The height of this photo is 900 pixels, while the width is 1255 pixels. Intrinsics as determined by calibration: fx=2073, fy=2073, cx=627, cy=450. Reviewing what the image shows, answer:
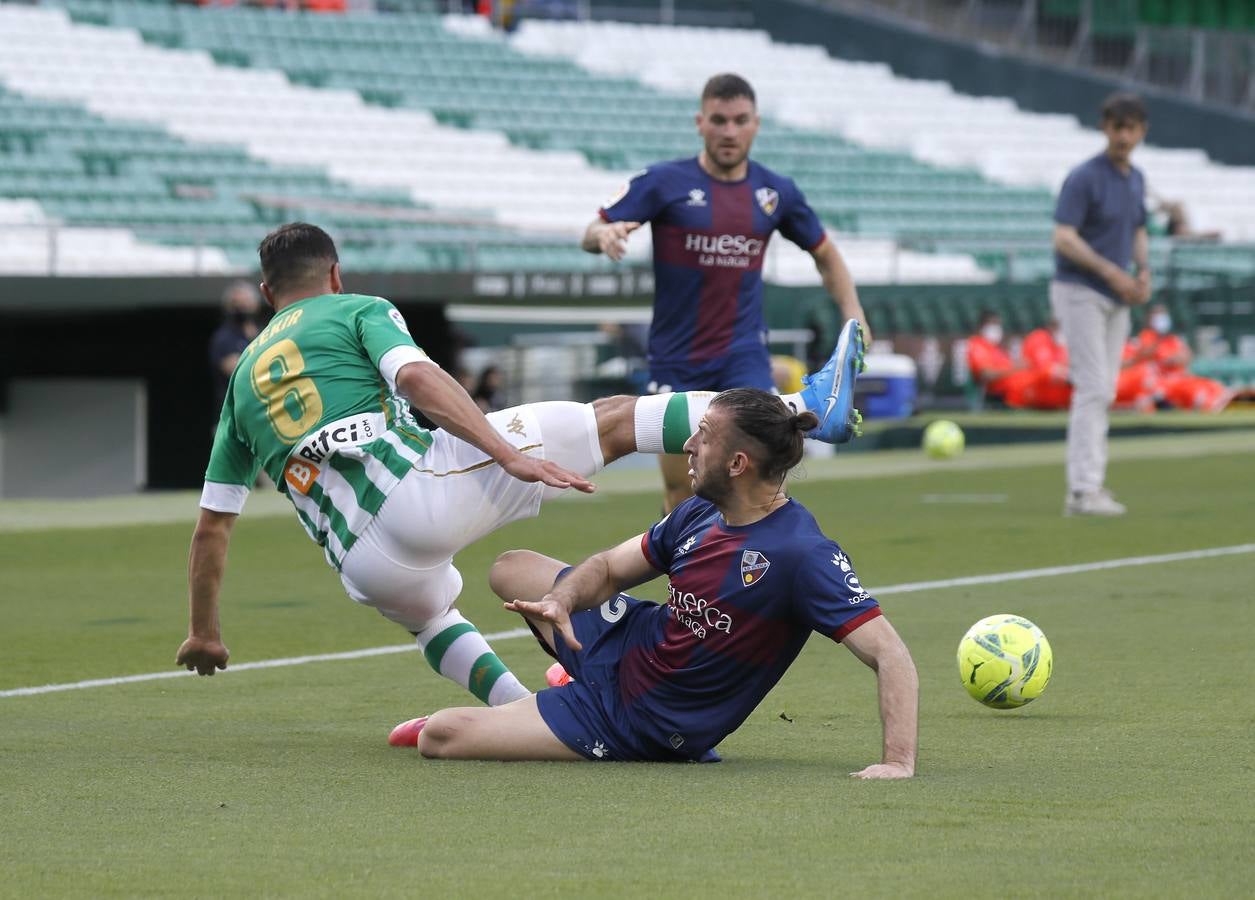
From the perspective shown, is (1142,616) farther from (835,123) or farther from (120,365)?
(835,123)

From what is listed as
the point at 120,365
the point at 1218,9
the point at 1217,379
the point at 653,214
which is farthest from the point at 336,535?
the point at 1218,9

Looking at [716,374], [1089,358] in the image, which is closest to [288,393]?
[716,374]

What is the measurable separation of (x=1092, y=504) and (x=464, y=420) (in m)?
8.01

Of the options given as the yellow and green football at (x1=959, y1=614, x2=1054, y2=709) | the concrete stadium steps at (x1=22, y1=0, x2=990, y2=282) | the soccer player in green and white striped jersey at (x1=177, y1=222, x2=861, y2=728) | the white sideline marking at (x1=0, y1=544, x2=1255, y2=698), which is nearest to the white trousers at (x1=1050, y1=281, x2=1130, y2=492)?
the white sideline marking at (x1=0, y1=544, x2=1255, y2=698)

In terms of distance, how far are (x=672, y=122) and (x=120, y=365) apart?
13.5 metres

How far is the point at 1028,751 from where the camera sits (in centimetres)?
529

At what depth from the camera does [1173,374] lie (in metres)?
25.6

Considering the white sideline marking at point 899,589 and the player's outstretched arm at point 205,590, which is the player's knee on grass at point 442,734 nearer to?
the player's outstretched arm at point 205,590

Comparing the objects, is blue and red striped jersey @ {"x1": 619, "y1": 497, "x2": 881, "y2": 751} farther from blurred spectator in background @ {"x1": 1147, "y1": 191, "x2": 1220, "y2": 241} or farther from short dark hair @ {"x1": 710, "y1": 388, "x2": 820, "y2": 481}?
blurred spectator in background @ {"x1": 1147, "y1": 191, "x2": 1220, "y2": 241}

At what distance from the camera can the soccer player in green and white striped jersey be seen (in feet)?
17.8

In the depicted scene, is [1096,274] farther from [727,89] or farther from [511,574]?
[511,574]

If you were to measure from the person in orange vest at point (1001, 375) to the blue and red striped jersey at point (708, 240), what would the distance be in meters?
16.4

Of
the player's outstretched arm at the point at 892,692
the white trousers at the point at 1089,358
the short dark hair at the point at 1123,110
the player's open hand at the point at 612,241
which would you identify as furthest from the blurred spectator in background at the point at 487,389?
the player's outstretched arm at the point at 892,692

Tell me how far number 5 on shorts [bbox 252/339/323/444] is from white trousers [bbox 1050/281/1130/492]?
285 inches
